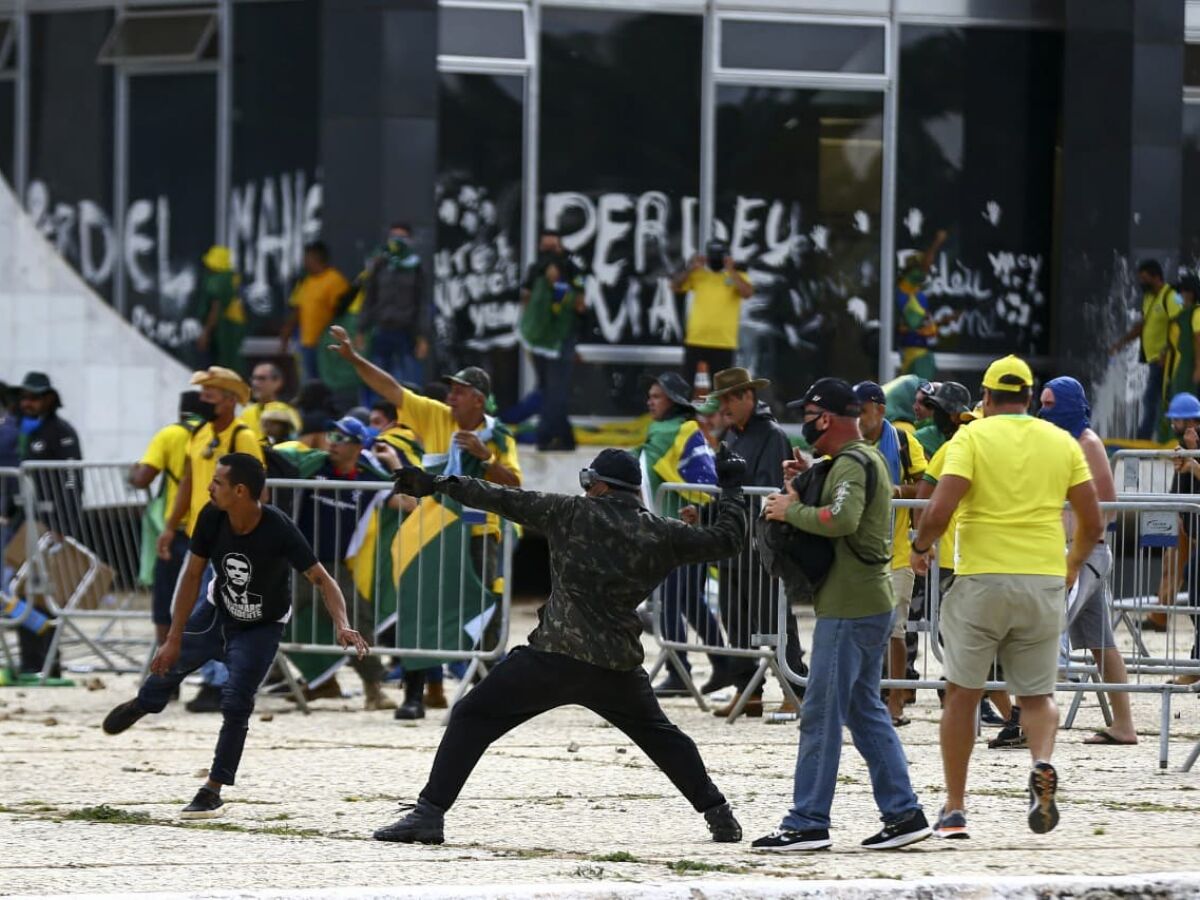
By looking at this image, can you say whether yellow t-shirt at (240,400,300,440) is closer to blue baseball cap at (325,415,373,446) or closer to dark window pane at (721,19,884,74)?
blue baseball cap at (325,415,373,446)

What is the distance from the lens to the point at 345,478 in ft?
46.9

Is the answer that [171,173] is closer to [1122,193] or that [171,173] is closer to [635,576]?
[1122,193]

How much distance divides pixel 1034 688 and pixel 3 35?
54.7 ft

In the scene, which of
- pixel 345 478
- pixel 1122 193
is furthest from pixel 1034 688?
pixel 1122 193

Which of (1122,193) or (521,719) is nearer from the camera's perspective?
(521,719)

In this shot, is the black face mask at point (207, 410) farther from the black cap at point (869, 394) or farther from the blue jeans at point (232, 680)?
the black cap at point (869, 394)

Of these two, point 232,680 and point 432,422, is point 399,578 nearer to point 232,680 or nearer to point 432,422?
point 432,422

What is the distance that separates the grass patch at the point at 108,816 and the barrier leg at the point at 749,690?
13.7 ft

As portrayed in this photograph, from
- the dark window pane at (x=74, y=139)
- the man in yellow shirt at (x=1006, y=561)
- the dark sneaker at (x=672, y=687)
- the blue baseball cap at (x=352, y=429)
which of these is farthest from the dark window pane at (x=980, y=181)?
the man in yellow shirt at (x=1006, y=561)

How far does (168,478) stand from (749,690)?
150 inches

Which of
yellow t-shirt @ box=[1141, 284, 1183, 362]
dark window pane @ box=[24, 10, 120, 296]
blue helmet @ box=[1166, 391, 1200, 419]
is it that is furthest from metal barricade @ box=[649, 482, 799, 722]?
dark window pane @ box=[24, 10, 120, 296]

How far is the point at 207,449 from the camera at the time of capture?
1334 cm

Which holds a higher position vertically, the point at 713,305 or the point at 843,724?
the point at 713,305

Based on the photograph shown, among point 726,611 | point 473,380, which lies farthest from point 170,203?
point 726,611
